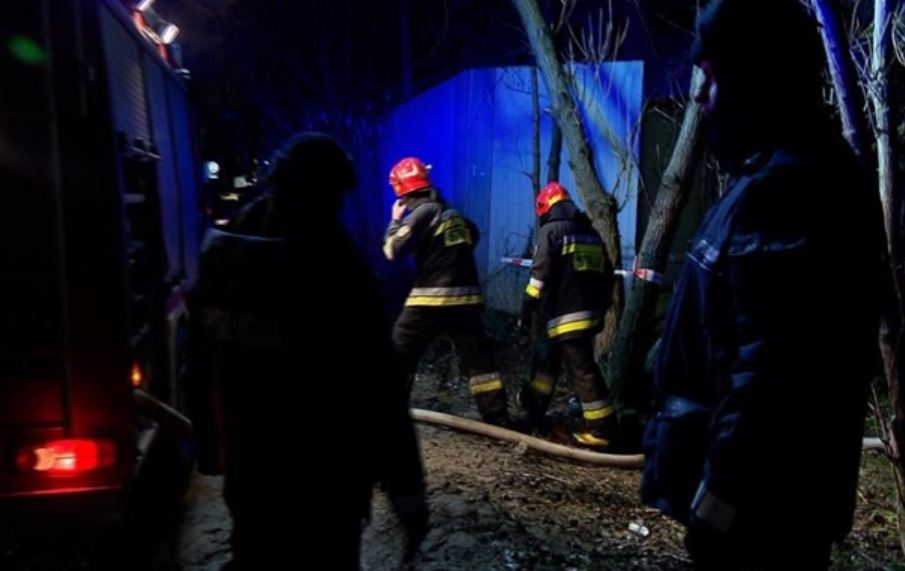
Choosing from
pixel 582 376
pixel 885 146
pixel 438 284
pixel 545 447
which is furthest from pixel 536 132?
pixel 885 146

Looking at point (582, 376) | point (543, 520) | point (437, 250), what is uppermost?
point (437, 250)

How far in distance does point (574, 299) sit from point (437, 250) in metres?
1.03

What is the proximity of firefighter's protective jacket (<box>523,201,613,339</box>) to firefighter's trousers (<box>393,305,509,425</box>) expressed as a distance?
0.50 m

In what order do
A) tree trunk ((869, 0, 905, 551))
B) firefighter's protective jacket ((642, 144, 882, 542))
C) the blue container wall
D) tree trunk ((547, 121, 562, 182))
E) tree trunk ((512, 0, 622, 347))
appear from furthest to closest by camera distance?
1. the blue container wall
2. tree trunk ((547, 121, 562, 182))
3. tree trunk ((512, 0, 622, 347))
4. tree trunk ((869, 0, 905, 551))
5. firefighter's protective jacket ((642, 144, 882, 542))

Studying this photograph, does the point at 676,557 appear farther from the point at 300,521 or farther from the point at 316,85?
the point at 316,85

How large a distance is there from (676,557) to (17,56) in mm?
3557

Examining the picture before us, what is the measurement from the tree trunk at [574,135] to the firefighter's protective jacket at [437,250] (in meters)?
1.48

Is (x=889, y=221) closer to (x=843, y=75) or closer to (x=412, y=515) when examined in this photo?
(x=843, y=75)

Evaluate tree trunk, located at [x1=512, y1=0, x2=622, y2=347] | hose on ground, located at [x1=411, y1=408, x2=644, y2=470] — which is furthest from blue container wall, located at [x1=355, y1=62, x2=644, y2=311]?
hose on ground, located at [x1=411, y1=408, x2=644, y2=470]

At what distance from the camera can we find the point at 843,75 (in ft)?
11.2

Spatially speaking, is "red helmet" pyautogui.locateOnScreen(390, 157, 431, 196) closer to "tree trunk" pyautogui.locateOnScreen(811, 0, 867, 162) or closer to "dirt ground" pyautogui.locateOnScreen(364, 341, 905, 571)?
"dirt ground" pyautogui.locateOnScreen(364, 341, 905, 571)

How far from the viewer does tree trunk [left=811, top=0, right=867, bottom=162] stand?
3.38 meters

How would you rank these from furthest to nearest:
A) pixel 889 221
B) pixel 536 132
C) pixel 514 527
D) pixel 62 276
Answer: pixel 536 132 < pixel 514 527 < pixel 889 221 < pixel 62 276

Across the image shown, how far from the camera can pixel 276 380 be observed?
8.18 ft
